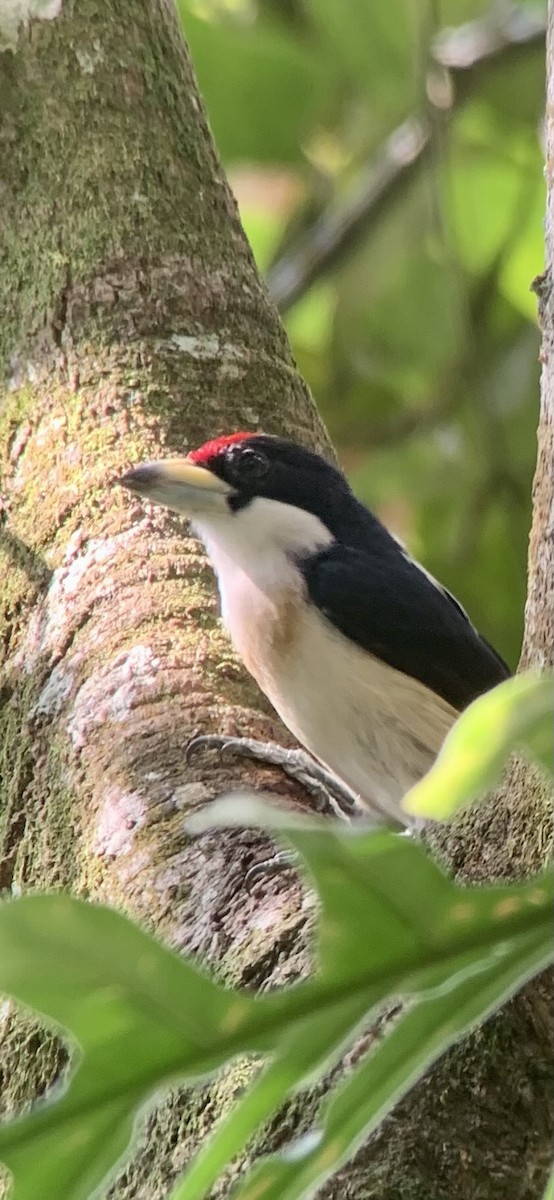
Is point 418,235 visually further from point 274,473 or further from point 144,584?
point 144,584

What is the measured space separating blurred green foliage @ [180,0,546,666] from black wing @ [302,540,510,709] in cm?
121

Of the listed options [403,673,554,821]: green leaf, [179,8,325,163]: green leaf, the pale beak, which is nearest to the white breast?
the pale beak

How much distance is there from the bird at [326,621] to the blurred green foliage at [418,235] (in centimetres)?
119

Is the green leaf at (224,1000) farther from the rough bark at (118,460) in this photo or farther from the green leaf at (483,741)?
the rough bark at (118,460)

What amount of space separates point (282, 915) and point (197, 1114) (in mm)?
259

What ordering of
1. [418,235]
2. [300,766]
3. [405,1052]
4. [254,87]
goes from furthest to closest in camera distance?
[418,235] < [254,87] < [300,766] < [405,1052]

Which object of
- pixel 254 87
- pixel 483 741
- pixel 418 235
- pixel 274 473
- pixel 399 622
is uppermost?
pixel 254 87

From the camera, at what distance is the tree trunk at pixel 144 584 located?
1.38 m

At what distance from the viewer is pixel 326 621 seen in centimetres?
264

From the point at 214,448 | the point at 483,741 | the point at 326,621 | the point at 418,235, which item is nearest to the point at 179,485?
the point at 214,448

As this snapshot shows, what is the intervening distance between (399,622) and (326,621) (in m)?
0.14

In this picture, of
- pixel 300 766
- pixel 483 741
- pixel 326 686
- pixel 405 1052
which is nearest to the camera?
pixel 483 741

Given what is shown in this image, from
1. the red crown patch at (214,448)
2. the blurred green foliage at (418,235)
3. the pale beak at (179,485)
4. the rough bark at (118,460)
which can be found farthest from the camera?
the blurred green foliage at (418,235)

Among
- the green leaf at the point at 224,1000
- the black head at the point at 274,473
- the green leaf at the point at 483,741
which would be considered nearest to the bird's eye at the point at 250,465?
the black head at the point at 274,473
